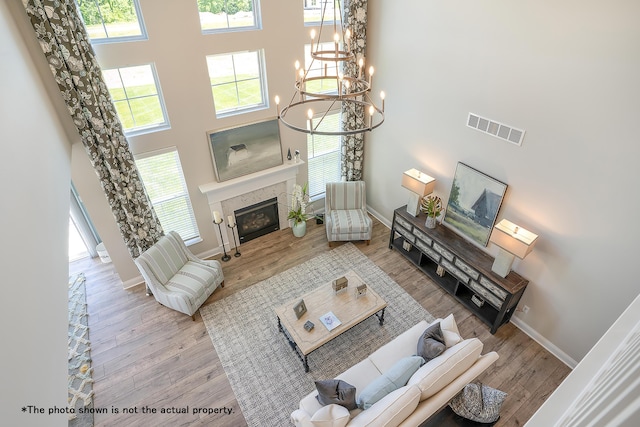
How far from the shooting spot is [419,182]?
208 inches

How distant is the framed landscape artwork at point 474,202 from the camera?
457cm

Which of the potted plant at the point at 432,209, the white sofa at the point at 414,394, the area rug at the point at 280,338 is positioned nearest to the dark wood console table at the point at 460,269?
the potted plant at the point at 432,209

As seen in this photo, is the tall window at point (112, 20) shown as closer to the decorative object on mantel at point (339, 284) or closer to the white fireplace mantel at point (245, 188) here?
the white fireplace mantel at point (245, 188)

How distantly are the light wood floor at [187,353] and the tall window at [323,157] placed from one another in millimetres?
1696

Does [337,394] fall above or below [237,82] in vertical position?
below

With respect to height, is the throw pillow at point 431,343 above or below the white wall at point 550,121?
below

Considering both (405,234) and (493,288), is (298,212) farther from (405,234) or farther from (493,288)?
(493,288)

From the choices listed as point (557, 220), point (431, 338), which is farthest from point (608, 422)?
point (557, 220)

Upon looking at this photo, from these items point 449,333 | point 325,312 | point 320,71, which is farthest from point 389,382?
point 320,71

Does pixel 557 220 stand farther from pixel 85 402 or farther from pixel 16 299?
pixel 85 402

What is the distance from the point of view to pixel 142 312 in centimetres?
527

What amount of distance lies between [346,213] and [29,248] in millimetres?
5002

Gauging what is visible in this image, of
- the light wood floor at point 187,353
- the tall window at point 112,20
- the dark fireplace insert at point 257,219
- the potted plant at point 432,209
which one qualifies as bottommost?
A: the light wood floor at point 187,353

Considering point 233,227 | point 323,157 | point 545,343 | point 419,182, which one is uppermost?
point 419,182
